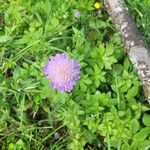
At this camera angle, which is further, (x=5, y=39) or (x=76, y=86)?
(x=5, y=39)

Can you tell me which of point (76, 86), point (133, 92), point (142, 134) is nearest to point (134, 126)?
point (142, 134)

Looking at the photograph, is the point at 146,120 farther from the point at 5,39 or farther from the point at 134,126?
the point at 5,39

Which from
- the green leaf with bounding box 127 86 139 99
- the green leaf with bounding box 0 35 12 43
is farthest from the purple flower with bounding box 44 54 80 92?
the green leaf with bounding box 0 35 12 43

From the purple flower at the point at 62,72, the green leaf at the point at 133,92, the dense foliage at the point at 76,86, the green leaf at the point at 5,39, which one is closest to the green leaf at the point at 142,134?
the dense foliage at the point at 76,86

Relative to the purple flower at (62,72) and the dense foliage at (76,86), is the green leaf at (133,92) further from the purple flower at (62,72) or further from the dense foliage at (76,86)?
the purple flower at (62,72)

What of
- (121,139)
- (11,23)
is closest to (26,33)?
(11,23)

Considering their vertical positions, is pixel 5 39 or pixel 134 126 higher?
pixel 134 126

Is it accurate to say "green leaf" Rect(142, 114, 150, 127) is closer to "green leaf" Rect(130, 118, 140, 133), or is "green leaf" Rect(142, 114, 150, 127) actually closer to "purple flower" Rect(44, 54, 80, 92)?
"green leaf" Rect(130, 118, 140, 133)
